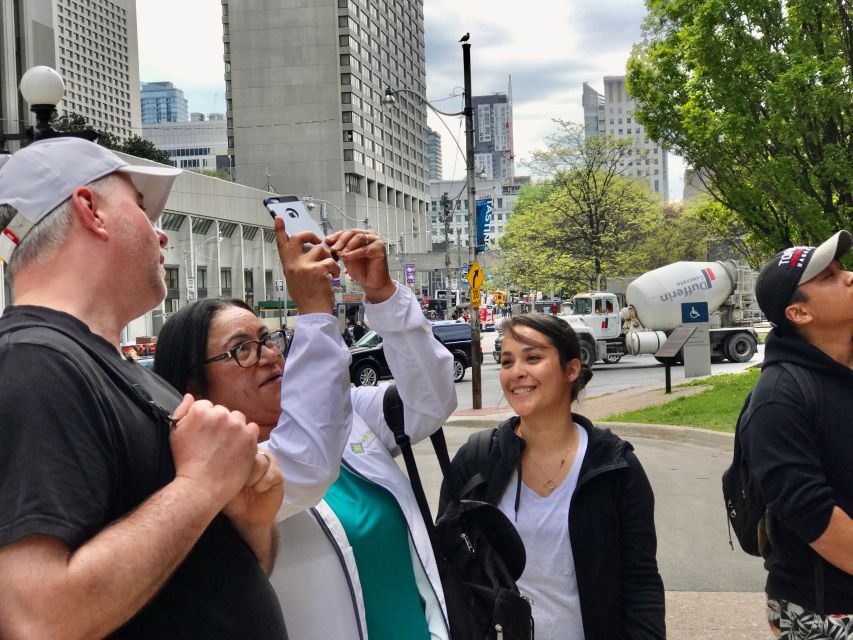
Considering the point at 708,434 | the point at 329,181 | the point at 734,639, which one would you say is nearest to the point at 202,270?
the point at 329,181

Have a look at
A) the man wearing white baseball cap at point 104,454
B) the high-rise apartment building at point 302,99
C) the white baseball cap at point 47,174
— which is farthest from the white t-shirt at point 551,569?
the high-rise apartment building at point 302,99

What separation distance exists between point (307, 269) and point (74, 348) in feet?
2.50

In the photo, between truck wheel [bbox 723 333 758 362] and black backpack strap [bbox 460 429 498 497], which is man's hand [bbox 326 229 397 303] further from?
truck wheel [bbox 723 333 758 362]

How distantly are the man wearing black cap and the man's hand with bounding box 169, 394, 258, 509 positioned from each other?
1.70 metres

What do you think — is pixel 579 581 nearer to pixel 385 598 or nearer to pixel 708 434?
pixel 385 598

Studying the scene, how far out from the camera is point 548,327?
3.41 metres

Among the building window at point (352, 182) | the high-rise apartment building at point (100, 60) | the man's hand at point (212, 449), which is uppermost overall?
the high-rise apartment building at point (100, 60)

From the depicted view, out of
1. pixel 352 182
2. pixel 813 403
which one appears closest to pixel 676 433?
pixel 813 403

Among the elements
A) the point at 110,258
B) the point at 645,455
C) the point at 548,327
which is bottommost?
the point at 645,455

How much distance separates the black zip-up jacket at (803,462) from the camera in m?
2.45

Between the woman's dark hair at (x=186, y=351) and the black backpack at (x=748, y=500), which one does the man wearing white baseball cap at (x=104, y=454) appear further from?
the black backpack at (x=748, y=500)

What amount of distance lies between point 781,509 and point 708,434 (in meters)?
10.1

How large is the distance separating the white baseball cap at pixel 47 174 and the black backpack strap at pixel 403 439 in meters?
1.07

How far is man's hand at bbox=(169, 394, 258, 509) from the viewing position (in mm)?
1412
